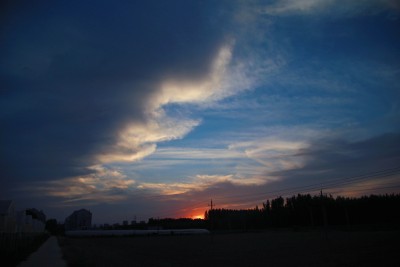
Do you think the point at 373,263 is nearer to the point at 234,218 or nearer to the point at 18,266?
the point at 18,266

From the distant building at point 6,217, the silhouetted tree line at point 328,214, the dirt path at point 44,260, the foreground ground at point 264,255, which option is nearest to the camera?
the foreground ground at point 264,255

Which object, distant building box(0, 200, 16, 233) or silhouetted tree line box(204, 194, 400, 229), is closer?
distant building box(0, 200, 16, 233)

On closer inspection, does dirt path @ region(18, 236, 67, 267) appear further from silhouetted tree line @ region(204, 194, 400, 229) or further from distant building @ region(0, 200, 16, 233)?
silhouetted tree line @ region(204, 194, 400, 229)

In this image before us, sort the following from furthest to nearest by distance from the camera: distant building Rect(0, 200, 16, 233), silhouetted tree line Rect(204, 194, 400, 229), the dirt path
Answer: silhouetted tree line Rect(204, 194, 400, 229) < distant building Rect(0, 200, 16, 233) < the dirt path

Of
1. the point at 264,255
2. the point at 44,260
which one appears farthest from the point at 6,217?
the point at 264,255

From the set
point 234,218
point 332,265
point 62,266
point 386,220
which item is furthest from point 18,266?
point 234,218

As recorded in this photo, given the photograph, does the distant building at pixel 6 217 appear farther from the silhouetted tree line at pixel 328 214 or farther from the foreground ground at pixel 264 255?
the silhouetted tree line at pixel 328 214

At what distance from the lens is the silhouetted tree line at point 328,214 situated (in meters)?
102

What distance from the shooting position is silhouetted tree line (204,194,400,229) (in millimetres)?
101706

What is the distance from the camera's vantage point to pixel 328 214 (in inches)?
4515

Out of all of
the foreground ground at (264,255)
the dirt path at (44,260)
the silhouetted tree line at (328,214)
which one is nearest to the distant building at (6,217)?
the dirt path at (44,260)

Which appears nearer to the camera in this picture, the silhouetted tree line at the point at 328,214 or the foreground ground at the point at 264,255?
the foreground ground at the point at 264,255

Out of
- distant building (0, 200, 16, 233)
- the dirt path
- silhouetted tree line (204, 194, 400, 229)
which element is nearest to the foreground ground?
the dirt path

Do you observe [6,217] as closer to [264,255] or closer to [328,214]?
[264,255]
